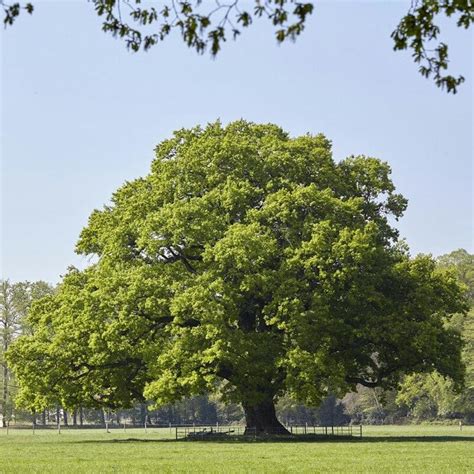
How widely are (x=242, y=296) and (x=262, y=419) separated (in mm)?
7532

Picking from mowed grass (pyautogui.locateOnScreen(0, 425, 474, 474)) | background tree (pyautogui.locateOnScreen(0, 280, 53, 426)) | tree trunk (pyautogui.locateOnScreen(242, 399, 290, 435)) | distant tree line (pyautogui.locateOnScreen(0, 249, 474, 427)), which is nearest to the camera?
mowed grass (pyautogui.locateOnScreen(0, 425, 474, 474))

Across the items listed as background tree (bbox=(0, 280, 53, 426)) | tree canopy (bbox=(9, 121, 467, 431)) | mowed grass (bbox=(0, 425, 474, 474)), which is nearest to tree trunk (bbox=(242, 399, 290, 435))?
tree canopy (bbox=(9, 121, 467, 431))

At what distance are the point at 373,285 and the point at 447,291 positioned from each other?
4.69 metres

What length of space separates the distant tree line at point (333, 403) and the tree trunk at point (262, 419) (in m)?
40.1

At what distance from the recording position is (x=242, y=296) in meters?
47.7

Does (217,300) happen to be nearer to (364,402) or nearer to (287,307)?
(287,307)

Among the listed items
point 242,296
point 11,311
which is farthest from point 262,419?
point 11,311

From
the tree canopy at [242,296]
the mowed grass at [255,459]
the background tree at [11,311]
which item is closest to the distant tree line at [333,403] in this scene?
the background tree at [11,311]

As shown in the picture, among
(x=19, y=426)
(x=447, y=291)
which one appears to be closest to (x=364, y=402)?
(x=19, y=426)

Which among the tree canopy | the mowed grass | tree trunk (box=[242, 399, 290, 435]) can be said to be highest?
the tree canopy

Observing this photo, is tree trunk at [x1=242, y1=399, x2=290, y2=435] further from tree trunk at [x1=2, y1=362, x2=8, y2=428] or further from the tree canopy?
tree trunk at [x1=2, y1=362, x2=8, y2=428]

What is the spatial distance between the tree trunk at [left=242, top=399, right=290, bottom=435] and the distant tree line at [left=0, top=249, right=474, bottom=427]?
4011 cm

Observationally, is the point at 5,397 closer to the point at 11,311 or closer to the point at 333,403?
the point at 11,311

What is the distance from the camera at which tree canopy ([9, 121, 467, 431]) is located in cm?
4656
